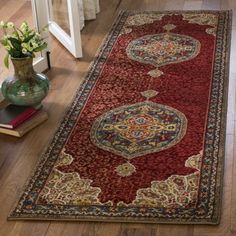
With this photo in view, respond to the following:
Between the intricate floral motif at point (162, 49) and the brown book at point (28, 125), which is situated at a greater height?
the brown book at point (28, 125)

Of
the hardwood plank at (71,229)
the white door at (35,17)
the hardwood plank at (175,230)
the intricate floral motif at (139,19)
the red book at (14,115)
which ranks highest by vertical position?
the white door at (35,17)

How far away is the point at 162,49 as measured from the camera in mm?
4020

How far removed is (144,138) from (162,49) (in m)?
1.17

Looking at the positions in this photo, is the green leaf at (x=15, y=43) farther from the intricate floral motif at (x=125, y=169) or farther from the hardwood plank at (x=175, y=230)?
the hardwood plank at (x=175, y=230)

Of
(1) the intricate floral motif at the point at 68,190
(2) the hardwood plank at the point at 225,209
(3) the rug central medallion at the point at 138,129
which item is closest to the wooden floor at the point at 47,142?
(2) the hardwood plank at the point at 225,209

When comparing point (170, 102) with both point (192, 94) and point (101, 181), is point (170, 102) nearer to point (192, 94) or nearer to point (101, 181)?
point (192, 94)

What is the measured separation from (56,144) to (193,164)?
2.42 feet

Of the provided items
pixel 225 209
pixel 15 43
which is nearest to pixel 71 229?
pixel 225 209

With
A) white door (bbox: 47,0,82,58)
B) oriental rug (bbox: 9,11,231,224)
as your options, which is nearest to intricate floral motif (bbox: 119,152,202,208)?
oriental rug (bbox: 9,11,231,224)

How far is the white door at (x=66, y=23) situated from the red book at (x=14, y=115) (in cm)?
84

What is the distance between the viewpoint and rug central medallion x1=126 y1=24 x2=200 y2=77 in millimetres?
3866

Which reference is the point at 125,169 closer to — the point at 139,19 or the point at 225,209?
the point at 225,209

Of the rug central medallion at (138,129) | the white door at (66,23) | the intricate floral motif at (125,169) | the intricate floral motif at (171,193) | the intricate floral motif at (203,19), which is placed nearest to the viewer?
the intricate floral motif at (171,193)

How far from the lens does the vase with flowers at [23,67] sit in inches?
123
